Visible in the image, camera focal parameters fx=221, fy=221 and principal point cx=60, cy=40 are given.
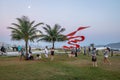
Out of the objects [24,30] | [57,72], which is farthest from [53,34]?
[57,72]

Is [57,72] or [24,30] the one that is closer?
[57,72]

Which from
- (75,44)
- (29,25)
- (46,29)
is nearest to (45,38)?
(46,29)

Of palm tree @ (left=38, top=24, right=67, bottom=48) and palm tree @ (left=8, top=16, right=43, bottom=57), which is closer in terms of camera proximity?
palm tree @ (left=8, top=16, right=43, bottom=57)

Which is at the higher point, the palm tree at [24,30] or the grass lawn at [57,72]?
the palm tree at [24,30]

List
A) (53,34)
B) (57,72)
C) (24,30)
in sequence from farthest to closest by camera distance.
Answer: (53,34) < (24,30) < (57,72)

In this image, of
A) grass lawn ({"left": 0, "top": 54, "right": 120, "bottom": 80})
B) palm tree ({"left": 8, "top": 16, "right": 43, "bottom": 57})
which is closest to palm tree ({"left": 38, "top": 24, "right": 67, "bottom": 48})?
palm tree ({"left": 8, "top": 16, "right": 43, "bottom": 57})

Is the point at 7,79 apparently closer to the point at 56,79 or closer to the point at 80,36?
the point at 56,79

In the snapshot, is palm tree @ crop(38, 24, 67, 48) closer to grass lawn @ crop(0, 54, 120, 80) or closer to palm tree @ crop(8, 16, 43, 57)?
palm tree @ crop(8, 16, 43, 57)

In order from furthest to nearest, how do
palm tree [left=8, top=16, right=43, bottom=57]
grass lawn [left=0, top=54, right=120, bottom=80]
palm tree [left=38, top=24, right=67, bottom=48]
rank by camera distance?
palm tree [left=38, top=24, right=67, bottom=48] < palm tree [left=8, top=16, right=43, bottom=57] < grass lawn [left=0, top=54, right=120, bottom=80]

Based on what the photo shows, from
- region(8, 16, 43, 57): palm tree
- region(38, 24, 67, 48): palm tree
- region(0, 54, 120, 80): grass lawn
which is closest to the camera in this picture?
region(0, 54, 120, 80): grass lawn

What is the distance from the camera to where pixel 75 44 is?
41.4 metres

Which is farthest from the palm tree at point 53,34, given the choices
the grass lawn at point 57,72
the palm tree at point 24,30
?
the grass lawn at point 57,72

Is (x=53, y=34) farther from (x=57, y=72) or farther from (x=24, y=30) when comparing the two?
(x=57, y=72)

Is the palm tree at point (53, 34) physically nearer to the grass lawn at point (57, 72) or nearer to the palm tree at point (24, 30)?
the palm tree at point (24, 30)
